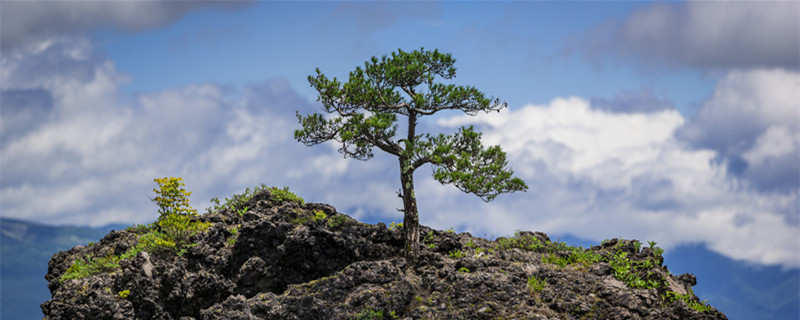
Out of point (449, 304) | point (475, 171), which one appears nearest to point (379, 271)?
point (449, 304)

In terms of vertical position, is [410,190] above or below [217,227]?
above

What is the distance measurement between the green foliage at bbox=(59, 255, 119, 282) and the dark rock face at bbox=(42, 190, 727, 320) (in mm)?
435

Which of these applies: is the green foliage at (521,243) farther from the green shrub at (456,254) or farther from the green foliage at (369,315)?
the green foliage at (369,315)

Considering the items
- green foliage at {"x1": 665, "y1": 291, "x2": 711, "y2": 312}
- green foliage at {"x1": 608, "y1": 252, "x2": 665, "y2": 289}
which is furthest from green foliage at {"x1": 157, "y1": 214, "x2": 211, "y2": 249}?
→ green foliage at {"x1": 665, "y1": 291, "x2": 711, "y2": 312}

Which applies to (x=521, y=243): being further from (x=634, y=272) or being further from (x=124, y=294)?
(x=124, y=294)

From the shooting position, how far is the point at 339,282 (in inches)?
882

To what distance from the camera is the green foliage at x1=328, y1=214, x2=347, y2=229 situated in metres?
25.3

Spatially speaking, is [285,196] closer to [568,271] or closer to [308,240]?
[308,240]

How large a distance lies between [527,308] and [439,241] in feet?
18.2

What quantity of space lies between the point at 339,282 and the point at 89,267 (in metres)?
9.41

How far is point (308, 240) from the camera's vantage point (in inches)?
933

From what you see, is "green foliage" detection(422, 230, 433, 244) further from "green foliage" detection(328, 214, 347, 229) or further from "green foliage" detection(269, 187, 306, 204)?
"green foliage" detection(269, 187, 306, 204)

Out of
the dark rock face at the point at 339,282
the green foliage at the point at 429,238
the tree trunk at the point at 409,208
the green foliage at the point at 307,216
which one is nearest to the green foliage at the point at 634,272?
the dark rock face at the point at 339,282

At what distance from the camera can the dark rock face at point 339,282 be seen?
21344 mm
